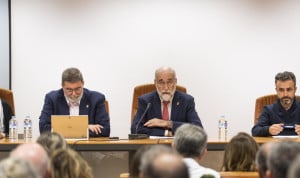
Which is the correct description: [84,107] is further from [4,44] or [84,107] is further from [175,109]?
[4,44]

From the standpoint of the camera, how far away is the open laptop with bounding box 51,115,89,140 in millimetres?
5109

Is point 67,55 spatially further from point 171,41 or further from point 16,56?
point 171,41

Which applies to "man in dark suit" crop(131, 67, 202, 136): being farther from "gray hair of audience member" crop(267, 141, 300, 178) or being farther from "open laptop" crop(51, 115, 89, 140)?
"gray hair of audience member" crop(267, 141, 300, 178)

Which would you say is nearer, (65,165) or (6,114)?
(65,165)

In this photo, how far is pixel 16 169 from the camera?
187cm

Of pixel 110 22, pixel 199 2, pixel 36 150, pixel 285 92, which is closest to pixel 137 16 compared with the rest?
pixel 110 22

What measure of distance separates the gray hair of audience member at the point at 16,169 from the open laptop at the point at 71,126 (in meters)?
3.19

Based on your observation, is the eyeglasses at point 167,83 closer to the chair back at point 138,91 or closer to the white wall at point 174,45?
the chair back at point 138,91

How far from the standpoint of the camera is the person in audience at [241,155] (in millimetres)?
3768

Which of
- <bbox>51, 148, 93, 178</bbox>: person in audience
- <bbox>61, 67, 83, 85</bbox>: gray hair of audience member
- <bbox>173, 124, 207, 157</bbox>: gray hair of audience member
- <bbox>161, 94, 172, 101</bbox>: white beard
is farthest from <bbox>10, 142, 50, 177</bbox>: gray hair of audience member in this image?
<bbox>161, 94, 172, 101</bbox>: white beard

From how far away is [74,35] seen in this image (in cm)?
699

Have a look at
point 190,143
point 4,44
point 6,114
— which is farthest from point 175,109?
point 190,143

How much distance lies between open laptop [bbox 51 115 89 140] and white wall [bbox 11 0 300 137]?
1830mm

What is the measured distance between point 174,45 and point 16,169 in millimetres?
5212
